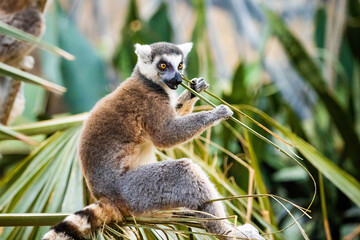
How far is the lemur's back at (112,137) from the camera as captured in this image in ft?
6.64

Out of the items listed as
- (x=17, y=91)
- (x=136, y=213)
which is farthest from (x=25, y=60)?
(x=136, y=213)

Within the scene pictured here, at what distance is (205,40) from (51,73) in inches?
81.9

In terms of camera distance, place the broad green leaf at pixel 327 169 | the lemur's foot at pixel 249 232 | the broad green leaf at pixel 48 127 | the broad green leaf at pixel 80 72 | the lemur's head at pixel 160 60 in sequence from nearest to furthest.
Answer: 1. the lemur's foot at pixel 249 232
2. the lemur's head at pixel 160 60
3. the broad green leaf at pixel 327 169
4. the broad green leaf at pixel 48 127
5. the broad green leaf at pixel 80 72

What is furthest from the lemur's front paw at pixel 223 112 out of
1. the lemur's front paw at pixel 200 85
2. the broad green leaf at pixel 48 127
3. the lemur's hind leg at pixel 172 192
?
the broad green leaf at pixel 48 127

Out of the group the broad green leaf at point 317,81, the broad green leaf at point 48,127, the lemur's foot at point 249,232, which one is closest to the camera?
the lemur's foot at point 249,232

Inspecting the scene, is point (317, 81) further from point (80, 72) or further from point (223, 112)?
point (223, 112)

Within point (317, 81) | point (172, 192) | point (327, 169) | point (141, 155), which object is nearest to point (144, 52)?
point (141, 155)

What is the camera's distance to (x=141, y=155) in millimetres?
2236

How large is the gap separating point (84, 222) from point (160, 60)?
84 centimetres

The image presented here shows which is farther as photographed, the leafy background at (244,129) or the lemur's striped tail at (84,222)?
the leafy background at (244,129)

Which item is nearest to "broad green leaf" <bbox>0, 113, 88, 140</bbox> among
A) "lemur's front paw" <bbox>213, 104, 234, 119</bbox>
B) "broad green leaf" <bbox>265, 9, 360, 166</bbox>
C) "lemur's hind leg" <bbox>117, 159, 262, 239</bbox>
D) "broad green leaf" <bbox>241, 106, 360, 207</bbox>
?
"lemur's hind leg" <bbox>117, 159, 262, 239</bbox>

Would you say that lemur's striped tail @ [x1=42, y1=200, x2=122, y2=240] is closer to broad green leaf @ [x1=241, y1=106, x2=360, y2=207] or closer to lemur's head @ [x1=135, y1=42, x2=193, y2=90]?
lemur's head @ [x1=135, y1=42, x2=193, y2=90]

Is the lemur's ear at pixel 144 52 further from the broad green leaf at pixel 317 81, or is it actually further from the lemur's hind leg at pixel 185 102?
the broad green leaf at pixel 317 81

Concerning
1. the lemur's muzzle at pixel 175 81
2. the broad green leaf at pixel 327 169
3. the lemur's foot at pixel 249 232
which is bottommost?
the lemur's foot at pixel 249 232
